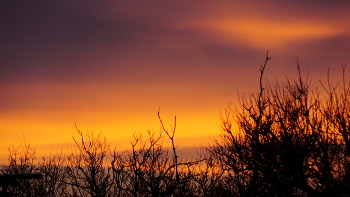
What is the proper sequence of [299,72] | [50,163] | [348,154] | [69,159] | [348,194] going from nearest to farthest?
1. [348,194]
2. [348,154]
3. [299,72]
4. [69,159]
5. [50,163]

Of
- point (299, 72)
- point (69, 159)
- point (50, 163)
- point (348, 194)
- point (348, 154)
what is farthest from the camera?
point (50, 163)

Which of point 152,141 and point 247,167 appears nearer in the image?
point 152,141

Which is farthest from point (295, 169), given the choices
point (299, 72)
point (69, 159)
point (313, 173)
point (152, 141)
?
point (69, 159)

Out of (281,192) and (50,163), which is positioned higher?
(50,163)

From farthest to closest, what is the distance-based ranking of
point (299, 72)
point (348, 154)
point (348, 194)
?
1. point (299, 72)
2. point (348, 154)
3. point (348, 194)

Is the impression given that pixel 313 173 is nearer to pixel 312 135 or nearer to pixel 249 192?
pixel 312 135

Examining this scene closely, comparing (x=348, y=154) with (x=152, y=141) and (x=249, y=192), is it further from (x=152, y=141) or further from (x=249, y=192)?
(x=152, y=141)

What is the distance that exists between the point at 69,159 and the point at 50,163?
15.3 feet

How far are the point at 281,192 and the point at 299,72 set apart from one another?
4.40 meters

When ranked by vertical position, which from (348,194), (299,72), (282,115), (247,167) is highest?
(299,72)

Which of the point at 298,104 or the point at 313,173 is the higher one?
the point at 298,104

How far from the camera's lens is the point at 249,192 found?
15.2m

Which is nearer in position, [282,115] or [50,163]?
[282,115]

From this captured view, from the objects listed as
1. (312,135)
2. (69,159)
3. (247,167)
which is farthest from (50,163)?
(312,135)
